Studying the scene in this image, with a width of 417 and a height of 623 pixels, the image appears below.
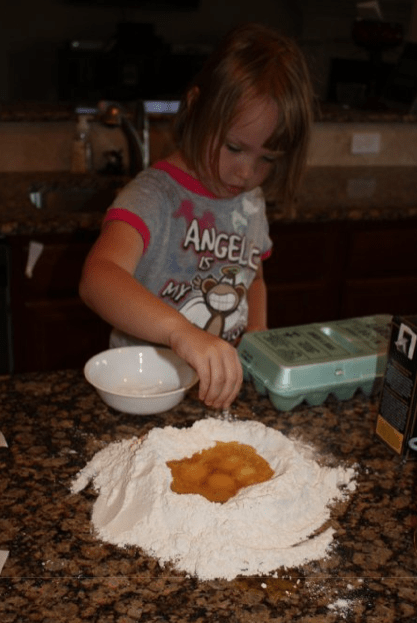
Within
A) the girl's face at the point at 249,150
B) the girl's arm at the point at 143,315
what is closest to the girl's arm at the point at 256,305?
the girl's face at the point at 249,150

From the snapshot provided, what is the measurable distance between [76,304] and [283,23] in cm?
409

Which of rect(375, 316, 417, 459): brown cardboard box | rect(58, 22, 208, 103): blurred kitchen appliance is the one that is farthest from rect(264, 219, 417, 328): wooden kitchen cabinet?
rect(58, 22, 208, 103): blurred kitchen appliance

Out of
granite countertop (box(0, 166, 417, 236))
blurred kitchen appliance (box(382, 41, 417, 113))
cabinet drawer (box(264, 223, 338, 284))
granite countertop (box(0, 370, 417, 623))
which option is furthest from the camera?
blurred kitchen appliance (box(382, 41, 417, 113))

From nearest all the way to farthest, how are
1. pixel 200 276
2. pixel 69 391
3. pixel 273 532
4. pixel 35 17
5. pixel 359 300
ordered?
1. pixel 273 532
2. pixel 69 391
3. pixel 200 276
4. pixel 359 300
5. pixel 35 17

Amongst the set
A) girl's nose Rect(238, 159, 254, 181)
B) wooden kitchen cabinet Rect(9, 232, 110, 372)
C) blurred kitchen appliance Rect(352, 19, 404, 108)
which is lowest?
wooden kitchen cabinet Rect(9, 232, 110, 372)

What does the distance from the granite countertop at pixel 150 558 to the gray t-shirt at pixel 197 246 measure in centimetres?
36

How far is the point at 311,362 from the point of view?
1019 millimetres

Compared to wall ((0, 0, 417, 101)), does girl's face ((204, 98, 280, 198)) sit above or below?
above

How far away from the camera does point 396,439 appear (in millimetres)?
913

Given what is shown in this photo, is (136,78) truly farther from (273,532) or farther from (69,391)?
(273,532)

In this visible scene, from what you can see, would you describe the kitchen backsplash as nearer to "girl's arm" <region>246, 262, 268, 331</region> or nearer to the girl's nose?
"girl's arm" <region>246, 262, 268, 331</region>

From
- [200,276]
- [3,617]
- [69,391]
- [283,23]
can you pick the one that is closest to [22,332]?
[200,276]

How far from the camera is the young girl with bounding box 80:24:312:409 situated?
3.12 feet

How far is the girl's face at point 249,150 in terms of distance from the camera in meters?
1.15
